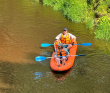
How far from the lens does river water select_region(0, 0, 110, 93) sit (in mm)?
7043

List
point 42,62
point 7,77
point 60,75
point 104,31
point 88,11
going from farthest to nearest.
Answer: point 88,11 < point 104,31 < point 42,62 < point 60,75 < point 7,77

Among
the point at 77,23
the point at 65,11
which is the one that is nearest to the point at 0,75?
the point at 77,23

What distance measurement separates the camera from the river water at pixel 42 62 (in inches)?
277

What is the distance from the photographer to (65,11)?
15609 millimetres

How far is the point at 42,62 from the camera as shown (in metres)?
8.68

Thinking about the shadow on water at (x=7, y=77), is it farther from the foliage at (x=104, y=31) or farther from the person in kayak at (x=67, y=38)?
the foliage at (x=104, y=31)

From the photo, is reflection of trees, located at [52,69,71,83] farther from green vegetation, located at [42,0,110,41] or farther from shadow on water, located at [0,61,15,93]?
green vegetation, located at [42,0,110,41]

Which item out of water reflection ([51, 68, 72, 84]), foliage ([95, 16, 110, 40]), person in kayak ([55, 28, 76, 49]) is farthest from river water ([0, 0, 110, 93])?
person in kayak ([55, 28, 76, 49])

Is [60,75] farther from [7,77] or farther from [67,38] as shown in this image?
[67,38]

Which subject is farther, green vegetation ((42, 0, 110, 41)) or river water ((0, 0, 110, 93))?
green vegetation ((42, 0, 110, 41))

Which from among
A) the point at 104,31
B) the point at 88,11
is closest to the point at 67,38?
the point at 104,31

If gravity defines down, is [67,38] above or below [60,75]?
above

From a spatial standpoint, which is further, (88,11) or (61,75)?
(88,11)

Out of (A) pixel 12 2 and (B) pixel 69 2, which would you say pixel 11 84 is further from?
(A) pixel 12 2
